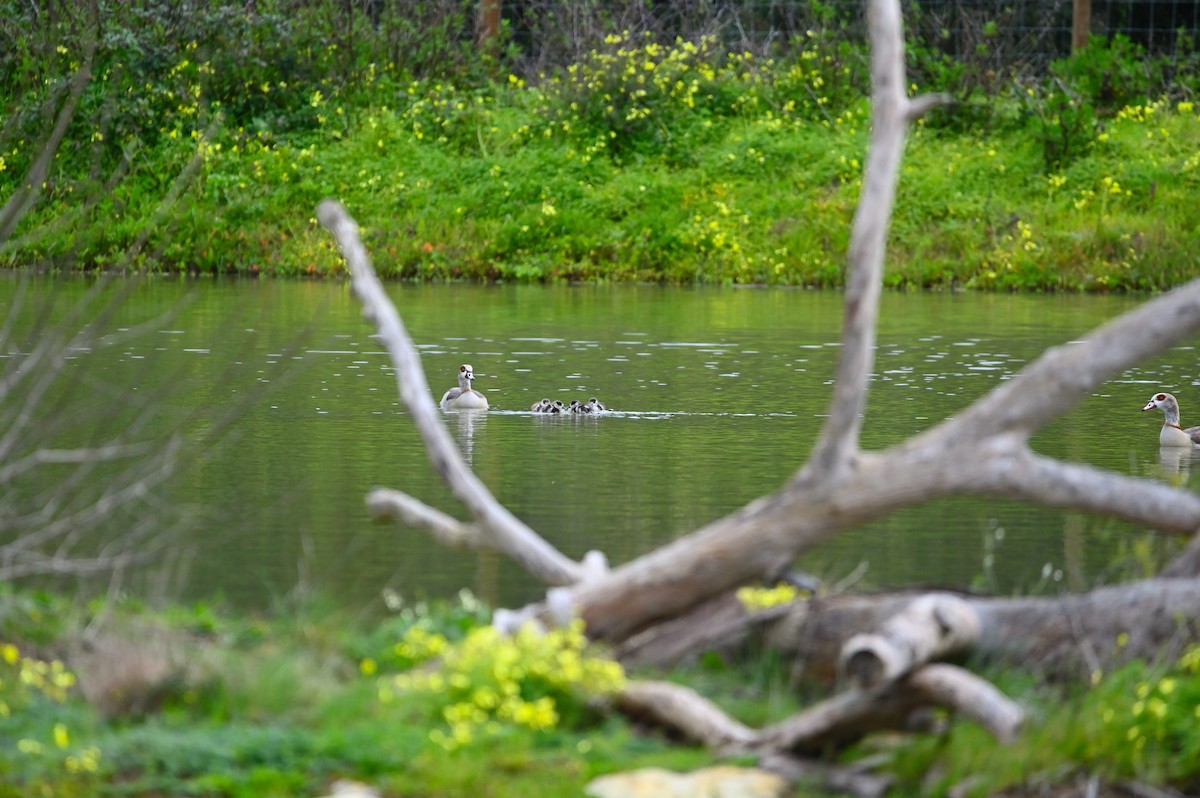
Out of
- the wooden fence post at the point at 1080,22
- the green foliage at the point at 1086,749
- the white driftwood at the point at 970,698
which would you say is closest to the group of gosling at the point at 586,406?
the green foliage at the point at 1086,749

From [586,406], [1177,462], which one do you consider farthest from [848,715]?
[586,406]

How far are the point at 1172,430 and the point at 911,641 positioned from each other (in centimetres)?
953

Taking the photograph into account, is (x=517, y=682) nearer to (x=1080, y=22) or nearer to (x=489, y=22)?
(x=1080, y=22)

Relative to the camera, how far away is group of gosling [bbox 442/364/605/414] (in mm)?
17016

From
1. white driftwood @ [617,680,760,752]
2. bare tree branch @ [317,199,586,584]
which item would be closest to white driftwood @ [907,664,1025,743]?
white driftwood @ [617,680,760,752]

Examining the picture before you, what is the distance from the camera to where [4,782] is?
20.5 ft

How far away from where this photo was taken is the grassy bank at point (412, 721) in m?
6.45

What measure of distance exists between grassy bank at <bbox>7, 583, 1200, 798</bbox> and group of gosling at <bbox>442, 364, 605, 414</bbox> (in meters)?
9.21

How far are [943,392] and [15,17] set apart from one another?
2248 centimetres

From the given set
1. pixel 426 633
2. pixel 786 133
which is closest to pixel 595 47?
pixel 786 133

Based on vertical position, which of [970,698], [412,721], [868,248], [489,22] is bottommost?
[412,721]

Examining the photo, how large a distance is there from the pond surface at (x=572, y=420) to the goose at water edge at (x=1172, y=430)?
0.16 m

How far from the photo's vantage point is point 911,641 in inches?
264

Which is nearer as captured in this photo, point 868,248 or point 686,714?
point 686,714
